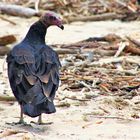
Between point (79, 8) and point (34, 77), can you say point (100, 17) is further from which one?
point (34, 77)

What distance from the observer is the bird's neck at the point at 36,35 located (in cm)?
650

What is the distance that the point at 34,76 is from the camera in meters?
5.82

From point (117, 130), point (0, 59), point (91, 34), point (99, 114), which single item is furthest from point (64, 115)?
point (91, 34)

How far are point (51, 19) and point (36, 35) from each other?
0.21m

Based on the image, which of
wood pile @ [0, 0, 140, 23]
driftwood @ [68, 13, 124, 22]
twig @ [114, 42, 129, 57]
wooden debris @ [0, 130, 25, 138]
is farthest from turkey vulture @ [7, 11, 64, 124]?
wood pile @ [0, 0, 140, 23]

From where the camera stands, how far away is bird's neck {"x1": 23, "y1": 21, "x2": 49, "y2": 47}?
650 cm

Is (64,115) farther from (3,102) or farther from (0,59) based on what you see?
(0,59)

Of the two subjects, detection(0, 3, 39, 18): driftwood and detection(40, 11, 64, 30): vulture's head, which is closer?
detection(40, 11, 64, 30): vulture's head

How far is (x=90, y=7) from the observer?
13.0 meters

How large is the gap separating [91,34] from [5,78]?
3233mm

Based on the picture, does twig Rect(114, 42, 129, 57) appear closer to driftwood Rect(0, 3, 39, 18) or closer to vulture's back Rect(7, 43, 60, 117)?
vulture's back Rect(7, 43, 60, 117)

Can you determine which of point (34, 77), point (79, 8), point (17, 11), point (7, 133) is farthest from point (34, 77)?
point (79, 8)

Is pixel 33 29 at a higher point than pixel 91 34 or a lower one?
higher

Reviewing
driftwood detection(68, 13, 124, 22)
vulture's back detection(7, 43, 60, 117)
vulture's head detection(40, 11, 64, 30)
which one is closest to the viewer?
vulture's back detection(7, 43, 60, 117)
